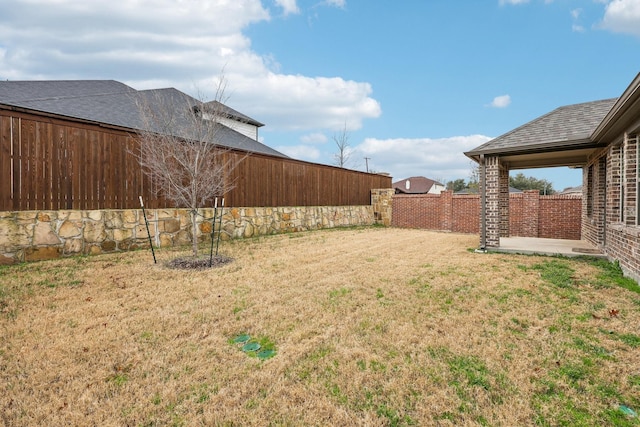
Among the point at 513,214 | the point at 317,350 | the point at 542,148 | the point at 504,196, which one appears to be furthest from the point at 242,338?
the point at 513,214

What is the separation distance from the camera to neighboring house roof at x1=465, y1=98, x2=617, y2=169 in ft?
24.4

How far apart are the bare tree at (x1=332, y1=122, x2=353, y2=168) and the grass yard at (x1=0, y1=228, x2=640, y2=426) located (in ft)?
93.7

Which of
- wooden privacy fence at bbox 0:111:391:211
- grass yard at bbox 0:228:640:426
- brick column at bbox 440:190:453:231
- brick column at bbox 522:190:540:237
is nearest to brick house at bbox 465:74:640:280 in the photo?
grass yard at bbox 0:228:640:426

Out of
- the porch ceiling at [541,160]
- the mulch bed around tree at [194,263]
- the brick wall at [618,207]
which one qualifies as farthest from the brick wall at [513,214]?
the mulch bed around tree at [194,263]

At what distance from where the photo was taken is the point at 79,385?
7.50 feet

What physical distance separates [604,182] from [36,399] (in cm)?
1073

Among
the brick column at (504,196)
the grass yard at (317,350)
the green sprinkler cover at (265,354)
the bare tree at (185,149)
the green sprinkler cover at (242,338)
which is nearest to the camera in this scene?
the grass yard at (317,350)

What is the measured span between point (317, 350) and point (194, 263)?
14.2 feet

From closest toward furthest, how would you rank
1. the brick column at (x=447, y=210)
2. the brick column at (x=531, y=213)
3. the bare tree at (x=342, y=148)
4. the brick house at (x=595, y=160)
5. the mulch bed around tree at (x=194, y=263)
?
the brick house at (x=595, y=160)
the mulch bed around tree at (x=194, y=263)
the brick column at (x=531, y=213)
the brick column at (x=447, y=210)
the bare tree at (x=342, y=148)

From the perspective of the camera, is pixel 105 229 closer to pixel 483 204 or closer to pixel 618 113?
pixel 483 204

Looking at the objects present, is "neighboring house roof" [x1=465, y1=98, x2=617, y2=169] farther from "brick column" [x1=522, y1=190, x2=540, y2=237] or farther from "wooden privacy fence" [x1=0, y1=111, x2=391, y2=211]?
"wooden privacy fence" [x1=0, y1=111, x2=391, y2=211]

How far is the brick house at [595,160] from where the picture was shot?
541 centimetres

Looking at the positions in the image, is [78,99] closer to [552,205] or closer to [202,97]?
[202,97]

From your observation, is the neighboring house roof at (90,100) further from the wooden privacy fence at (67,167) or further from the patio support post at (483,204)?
the patio support post at (483,204)
